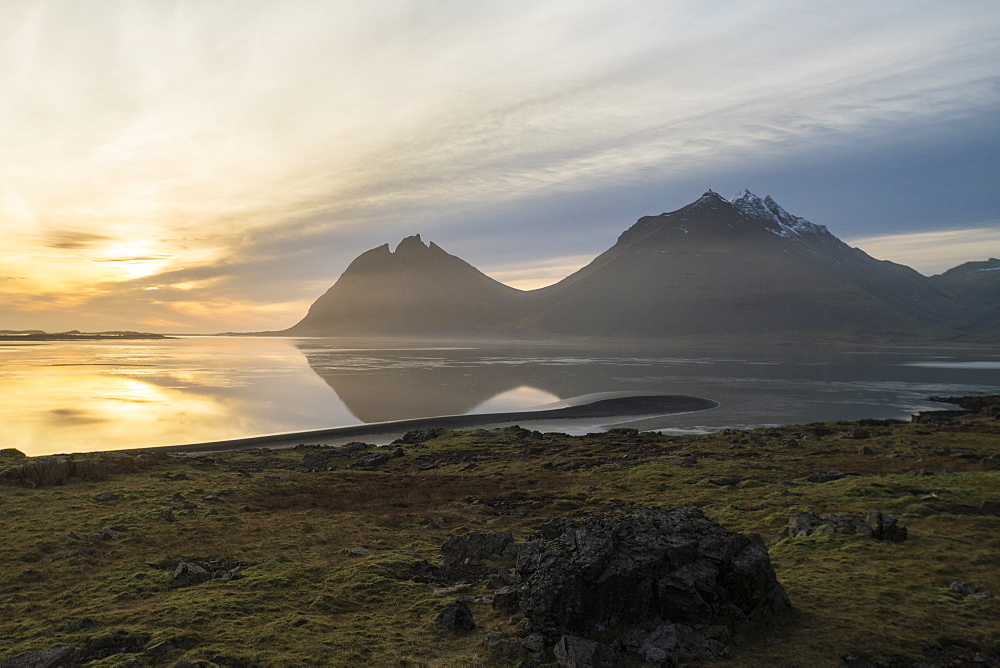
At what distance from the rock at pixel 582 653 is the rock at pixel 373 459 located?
30.3m

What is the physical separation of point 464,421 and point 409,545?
44256 millimetres

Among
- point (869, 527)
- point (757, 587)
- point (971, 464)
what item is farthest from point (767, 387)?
point (757, 587)

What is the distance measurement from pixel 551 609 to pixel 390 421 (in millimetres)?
53379

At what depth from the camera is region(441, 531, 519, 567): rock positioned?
1969cm

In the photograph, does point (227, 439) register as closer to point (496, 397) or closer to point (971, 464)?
point (496, 397)

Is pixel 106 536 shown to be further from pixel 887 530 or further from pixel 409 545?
pixel 887 530

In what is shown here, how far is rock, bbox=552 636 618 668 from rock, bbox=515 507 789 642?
555mm

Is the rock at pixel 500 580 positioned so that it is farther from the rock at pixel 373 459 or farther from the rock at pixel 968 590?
the rock at pixel 373 459

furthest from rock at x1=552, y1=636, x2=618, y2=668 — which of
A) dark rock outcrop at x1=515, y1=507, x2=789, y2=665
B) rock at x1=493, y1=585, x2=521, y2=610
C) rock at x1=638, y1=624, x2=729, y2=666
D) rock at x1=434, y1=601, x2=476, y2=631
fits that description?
rock at x1=493, y1=585, x2=521, y2=610

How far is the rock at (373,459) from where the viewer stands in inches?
1622

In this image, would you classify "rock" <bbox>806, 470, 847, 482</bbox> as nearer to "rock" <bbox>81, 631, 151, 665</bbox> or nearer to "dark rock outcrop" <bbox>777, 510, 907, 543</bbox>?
"dark rock outcrop" <bbox>777, 510, 907, 543</bbox>

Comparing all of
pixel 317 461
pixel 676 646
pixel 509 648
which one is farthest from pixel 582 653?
pixel 317 461

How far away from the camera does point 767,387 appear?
100000 mm

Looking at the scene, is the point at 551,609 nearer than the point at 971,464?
Yes
